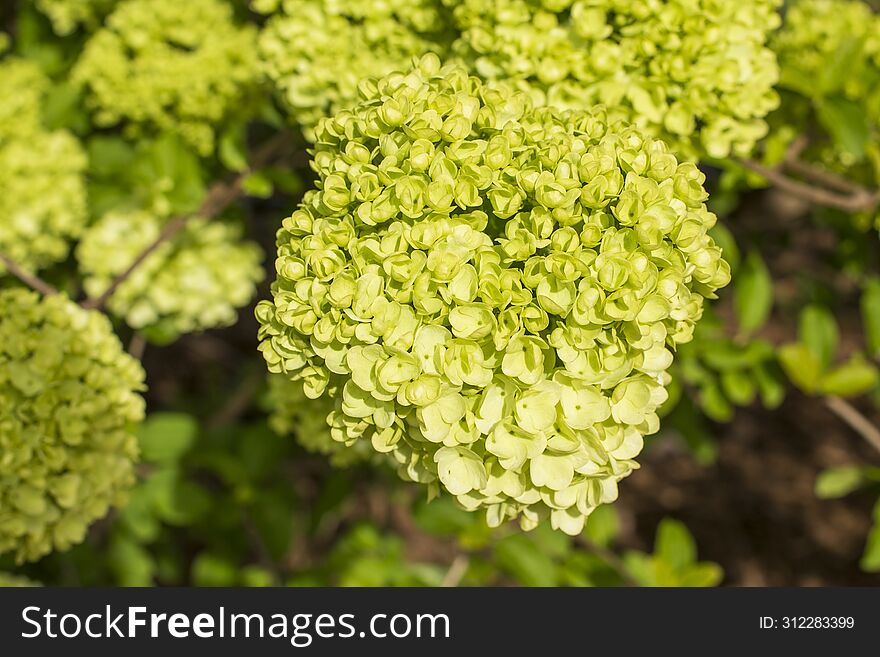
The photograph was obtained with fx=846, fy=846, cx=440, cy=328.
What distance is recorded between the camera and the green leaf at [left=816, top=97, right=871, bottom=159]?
200cm

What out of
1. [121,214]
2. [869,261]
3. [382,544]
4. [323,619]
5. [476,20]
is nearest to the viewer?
[476,20]

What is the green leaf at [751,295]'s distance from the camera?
8.73ft

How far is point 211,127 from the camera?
7.83ft

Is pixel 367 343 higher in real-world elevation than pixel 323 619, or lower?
higher

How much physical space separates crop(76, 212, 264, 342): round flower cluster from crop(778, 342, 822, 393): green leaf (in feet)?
Result: 5.52

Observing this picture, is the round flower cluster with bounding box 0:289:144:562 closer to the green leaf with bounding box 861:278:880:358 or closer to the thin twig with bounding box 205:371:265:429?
the thin twig with bounding box 205:371:265:429

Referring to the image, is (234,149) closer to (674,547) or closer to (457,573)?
(457,573)

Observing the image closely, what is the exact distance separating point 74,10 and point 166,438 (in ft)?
4.35

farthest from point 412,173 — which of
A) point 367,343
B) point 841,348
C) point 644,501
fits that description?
point 841,348

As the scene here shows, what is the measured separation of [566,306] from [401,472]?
0.40 m

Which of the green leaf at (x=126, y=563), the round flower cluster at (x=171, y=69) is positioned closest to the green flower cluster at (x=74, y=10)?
the round flower cluster at (x=171, y=69)

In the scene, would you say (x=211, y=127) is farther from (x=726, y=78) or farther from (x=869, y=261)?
(x=869, y=261)

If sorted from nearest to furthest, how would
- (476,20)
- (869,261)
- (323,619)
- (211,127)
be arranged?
(476,20) → (323,619) → (211,127) → (869,261)

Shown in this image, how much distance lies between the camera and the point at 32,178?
234cm
